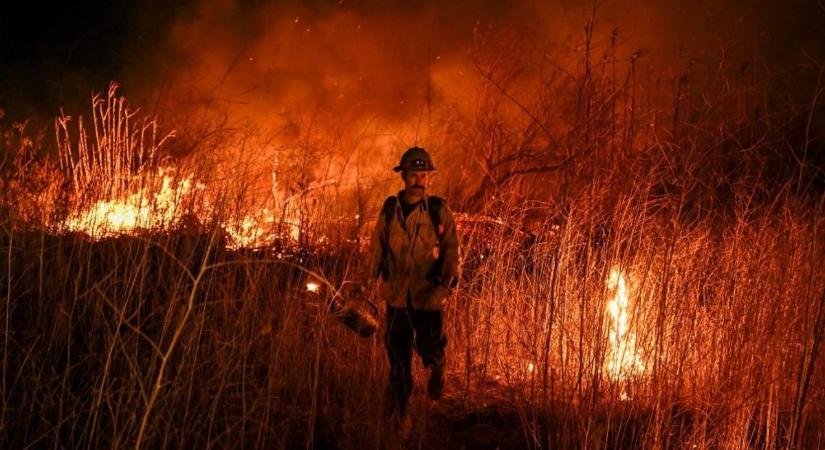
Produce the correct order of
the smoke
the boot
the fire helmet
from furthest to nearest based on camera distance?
the smoke, the boot, the fire helmet

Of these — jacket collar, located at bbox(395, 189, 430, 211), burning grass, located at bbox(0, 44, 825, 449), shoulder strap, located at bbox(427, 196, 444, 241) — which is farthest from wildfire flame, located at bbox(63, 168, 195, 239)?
shoulder strap, located at bbox(427, 196, 444, 241)

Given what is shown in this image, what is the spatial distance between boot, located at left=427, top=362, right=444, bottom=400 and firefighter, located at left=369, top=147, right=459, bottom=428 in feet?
0.51

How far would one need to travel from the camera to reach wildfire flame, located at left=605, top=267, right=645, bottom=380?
483cm

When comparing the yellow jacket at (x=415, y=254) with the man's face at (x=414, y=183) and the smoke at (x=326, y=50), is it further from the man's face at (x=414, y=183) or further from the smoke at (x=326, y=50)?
the smoke at (x=326, y=50)

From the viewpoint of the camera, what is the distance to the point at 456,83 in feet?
42.4

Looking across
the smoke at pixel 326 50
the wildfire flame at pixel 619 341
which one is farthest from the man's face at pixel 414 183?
the smoke at pixel 326 50

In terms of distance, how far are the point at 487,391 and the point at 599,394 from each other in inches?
44.8

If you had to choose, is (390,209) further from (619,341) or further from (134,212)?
(134,212)

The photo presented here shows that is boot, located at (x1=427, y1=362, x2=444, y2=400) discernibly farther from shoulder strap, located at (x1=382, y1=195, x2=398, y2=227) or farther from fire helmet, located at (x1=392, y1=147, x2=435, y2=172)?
fire helmet, located at (x1=392, y1=147, x2=435, y2=172)

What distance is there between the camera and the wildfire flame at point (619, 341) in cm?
483

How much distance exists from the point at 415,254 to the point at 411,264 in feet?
0.23

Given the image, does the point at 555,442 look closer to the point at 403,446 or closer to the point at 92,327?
the point at 403,446

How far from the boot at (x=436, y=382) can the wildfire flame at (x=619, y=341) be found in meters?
1.10

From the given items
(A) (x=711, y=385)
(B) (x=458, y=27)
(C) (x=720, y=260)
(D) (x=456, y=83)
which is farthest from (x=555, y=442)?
(B) (x=458, y=27)
